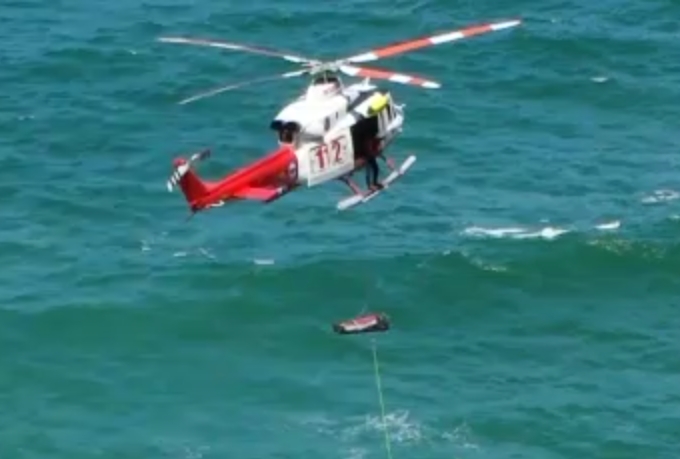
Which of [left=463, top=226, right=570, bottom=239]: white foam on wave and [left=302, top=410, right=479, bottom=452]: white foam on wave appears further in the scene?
[left=463, top=226, right=570, bottom=239]: white foam on wave

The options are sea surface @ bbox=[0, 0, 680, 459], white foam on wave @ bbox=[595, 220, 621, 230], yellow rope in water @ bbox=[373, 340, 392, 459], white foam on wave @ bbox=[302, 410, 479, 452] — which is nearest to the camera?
yellow rope in water @ bbox=[373, 340, 392, 459]

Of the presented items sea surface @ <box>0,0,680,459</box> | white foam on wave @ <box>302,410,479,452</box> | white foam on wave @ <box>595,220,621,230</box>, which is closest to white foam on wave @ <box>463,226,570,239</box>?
sea surface @ <box>0,0,680,459</box>

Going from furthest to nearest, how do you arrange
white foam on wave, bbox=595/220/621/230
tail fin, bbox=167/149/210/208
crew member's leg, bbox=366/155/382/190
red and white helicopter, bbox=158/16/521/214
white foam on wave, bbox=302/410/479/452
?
1. white foam on wave, bbox=595/220/621/230
2. white foam on wave, bbox=302/410/479/452
3. crew member's leg, bbox=366/155/382/190
4. red and white helicopter, bbox=158/16/521/214
5. tail fin, bbox=167/149/210/208

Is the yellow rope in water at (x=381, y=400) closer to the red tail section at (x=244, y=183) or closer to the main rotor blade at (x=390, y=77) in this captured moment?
the red tail section at (x=244, y=183)

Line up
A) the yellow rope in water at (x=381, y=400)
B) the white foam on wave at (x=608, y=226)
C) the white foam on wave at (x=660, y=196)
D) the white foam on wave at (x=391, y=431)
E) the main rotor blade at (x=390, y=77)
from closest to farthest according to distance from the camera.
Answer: the main rotor blade at (x=390, y=77) → the yellow rope in water at (x=381, y=400) → the white foam on wave at (x=391, y=431) → the white foam on wave at (x=608, y=226) → the white foam on wave at (x=660, y=196)

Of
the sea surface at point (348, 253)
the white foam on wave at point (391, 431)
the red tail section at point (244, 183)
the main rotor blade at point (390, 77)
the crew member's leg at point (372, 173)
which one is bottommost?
the white foam on wave at point (391, 431)

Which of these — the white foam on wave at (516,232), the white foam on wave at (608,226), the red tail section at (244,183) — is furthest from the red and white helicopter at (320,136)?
the white foam on wave at (608,226)

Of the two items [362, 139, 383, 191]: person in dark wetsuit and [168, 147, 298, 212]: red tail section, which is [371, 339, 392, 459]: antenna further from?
[168, 147, 298, 212]: red tail section
